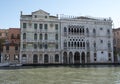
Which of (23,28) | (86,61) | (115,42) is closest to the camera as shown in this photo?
(23,28)

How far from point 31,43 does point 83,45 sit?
12036 mm

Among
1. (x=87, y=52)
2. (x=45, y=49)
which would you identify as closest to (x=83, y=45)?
(x=87, y=52)

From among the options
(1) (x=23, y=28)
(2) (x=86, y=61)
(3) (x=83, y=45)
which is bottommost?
(2) (x=86, y=61)

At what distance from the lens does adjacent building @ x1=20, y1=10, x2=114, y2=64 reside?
168 feet

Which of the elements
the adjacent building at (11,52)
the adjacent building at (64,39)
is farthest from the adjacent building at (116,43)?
the adjacent building at (11,52)

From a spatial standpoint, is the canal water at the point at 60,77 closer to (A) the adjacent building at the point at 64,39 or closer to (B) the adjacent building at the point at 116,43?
(A) the adjacent building at the point at 64,39

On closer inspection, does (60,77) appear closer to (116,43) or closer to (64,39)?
(64,39)

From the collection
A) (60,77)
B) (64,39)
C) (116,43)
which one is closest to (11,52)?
(64,39)

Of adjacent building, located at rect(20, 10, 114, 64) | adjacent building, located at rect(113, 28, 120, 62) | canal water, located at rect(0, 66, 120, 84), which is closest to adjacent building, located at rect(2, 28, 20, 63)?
adjacent building, located at rect(20, 10, 114, 64)

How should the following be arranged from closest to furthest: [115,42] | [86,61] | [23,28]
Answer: [23,28]
[86,61]
[115,42]

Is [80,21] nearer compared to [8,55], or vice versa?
[8,55]

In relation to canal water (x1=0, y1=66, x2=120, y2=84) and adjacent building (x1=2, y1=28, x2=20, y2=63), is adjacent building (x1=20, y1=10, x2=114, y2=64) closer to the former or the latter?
adjacent building (x1=2, y1=28, x2=20, y2=63)

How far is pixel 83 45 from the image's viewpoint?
2158 inches

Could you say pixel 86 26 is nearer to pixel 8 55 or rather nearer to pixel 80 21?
pixel 80 21
